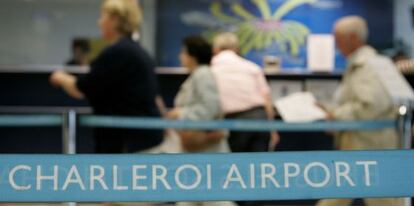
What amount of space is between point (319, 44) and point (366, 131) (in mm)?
4609

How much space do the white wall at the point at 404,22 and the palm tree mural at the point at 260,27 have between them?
1102mm

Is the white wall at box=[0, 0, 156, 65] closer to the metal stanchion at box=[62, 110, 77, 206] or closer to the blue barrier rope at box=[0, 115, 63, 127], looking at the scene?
the blue barrier rope at box=[0, 115, 63, 127]

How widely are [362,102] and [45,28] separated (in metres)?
6.16

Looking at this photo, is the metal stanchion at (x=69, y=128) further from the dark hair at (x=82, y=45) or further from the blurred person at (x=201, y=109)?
the dark hair at (x=82, y=45)

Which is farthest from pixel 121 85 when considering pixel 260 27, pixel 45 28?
pixel 45 28

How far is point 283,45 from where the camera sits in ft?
29.5

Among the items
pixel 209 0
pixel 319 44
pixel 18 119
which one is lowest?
pixel 18 119

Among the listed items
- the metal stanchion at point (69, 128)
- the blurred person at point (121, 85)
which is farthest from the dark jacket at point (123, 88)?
the metal stanchion at point (69, 128)

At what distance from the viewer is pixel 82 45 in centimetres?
863

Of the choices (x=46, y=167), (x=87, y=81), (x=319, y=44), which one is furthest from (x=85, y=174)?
(x=319, y=44)

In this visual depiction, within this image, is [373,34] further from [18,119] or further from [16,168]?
[16,168]

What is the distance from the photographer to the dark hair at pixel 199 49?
4141 millimetres

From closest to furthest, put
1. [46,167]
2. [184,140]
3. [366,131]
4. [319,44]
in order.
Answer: [46,167] → [366,131] → [184,140] → [319,44]

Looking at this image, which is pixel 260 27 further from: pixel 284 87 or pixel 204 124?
pixel 204 124
